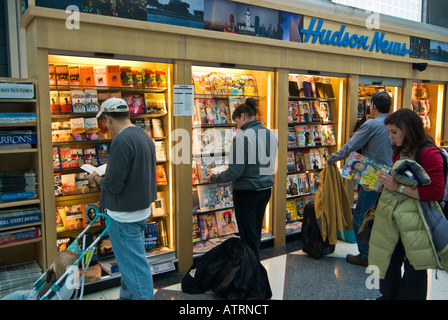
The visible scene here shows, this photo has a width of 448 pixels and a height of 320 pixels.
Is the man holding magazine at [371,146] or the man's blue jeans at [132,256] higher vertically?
the man holding magazine at [371,146]

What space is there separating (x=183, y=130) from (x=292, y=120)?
1891mm

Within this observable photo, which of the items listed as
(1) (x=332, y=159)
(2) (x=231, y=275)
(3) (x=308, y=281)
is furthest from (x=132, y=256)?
(1) (x=332, y=159)

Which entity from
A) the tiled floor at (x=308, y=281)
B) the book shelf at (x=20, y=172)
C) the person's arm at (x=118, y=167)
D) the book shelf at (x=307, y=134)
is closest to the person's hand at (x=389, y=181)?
the tiled floor at (x=308, y=281)

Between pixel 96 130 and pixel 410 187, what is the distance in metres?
2.94

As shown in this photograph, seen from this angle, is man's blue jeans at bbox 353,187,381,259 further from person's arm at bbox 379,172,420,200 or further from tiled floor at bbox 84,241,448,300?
person's arm at bbox 379,172,420,200

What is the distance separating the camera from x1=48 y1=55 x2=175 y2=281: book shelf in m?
3.80

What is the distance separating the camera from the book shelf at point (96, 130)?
3.80 meters

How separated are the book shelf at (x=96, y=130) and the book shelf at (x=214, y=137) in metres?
0.45

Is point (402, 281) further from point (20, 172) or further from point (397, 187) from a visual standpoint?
point (20, 172)

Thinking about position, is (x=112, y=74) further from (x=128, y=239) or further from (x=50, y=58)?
(x=128, y=239)

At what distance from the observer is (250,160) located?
3.75m

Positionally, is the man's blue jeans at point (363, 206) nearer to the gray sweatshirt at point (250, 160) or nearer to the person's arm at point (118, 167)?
the gray sweatshirt at point (250, 160)

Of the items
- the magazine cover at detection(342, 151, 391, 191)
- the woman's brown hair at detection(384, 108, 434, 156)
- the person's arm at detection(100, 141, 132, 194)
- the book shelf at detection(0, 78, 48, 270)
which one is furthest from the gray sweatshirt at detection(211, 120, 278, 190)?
the book shelf at detection(0, 78, 48, 270)
